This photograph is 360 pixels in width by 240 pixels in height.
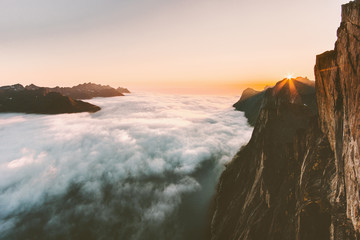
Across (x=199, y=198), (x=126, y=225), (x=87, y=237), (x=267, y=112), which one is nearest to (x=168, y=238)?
(x=126, y=225)

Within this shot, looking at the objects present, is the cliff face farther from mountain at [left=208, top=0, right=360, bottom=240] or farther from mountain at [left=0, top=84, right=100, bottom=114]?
mountain at [left=0, top=84, right=100, bottom=114]

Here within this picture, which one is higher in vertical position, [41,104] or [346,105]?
[41,104]

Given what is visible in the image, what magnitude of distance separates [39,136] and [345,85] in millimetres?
126839

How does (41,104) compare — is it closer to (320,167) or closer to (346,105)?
(320,167)

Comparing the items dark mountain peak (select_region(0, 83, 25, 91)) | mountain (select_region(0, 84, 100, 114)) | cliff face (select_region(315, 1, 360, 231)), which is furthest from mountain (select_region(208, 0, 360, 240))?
dark mountain peak (select_region(0, 83, 25, 91))

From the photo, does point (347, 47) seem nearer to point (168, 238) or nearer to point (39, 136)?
point (168, 238)

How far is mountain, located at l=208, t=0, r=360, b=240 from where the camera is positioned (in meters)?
5.99

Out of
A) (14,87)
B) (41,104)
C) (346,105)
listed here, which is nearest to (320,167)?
(346,105)

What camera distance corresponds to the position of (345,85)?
6.77 metres

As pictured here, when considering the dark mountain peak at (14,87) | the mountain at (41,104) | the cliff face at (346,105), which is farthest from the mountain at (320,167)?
the dark mountain peak at (14,87)

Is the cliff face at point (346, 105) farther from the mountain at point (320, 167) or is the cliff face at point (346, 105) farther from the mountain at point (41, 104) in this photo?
Answer: the mountain at point (41, 104)

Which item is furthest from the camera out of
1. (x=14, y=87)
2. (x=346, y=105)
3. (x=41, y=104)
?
(x=14, y=87)

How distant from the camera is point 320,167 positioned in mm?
8633

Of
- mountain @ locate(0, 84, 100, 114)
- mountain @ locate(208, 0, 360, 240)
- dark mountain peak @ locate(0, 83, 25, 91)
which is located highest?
dark mountain peak @ locate(0, 83, 25, 91)
